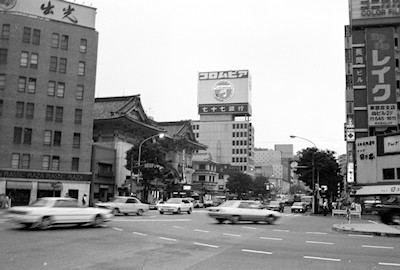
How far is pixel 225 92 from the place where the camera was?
142500 millimetres

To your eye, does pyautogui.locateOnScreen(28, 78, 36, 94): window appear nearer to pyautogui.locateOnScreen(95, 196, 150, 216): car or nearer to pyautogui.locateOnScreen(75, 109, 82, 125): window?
→ pyautogui.locateOnScreen(75, 109, 82, 125): window

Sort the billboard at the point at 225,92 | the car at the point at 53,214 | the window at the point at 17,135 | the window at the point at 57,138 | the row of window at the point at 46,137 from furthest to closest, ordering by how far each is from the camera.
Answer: the billboard at the point at 225,92 → the window at the point at 57,138 → the row of window at the point at 46,137 → the window at the point at 17,135 → the car at the point at 53,214

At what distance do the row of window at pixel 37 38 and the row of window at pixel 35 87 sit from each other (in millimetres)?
4478

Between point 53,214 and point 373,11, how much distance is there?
6388 centimetres

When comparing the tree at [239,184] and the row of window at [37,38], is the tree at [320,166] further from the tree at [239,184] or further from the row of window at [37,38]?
the tree at [239,184]

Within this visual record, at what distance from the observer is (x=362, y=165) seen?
49656mm

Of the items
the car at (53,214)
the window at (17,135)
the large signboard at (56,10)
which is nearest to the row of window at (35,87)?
the window at (17,135)

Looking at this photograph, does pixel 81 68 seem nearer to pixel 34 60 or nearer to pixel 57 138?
pixel 34 60

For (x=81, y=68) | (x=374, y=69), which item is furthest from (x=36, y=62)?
(x=374, y=69)

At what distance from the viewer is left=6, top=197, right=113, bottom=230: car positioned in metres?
17.6

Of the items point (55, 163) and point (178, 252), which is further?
point (55, 163)

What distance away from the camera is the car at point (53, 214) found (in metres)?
17.6

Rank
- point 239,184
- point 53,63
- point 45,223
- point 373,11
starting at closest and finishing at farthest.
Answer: point 45,223 < point 53,63 < point 373,11 < point 239,184

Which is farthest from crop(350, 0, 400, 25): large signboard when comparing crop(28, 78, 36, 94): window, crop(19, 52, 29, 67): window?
crop(19, 52, 29, 67): window
